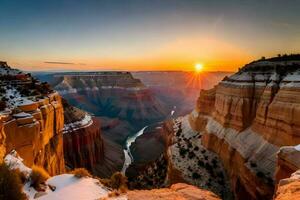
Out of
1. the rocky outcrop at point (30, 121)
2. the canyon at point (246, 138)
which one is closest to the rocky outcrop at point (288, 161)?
the canyon at point (246, 138)

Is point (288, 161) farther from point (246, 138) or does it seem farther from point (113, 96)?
point (113, 96)

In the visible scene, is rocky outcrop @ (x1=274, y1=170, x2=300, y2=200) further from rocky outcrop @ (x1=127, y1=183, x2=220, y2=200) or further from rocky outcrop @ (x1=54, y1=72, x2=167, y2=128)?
rocky outcrop @ (x1=54, y1=72, x2=167, y2=128)

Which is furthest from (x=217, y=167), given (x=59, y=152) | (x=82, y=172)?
(x=82, y=172)

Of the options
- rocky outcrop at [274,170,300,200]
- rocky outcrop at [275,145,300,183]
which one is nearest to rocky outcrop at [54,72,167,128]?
rocky outcrop at [275,145,300,183]

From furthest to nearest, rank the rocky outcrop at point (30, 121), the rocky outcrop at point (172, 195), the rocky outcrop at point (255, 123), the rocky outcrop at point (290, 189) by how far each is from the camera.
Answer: the rocky outcrop at point (255, 123)
the rocky outcrop at point (30, 121)
the rocky outcrop at point (172, 195)
the rocky outcrop at point (290, 189)

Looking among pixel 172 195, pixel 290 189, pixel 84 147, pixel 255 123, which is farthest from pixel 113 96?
pixel 290 189

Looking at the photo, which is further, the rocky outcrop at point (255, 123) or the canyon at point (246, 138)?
the canyon at point (246, 138)

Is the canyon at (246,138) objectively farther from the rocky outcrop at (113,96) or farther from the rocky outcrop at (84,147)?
the rocky outcrop at (113,96)
